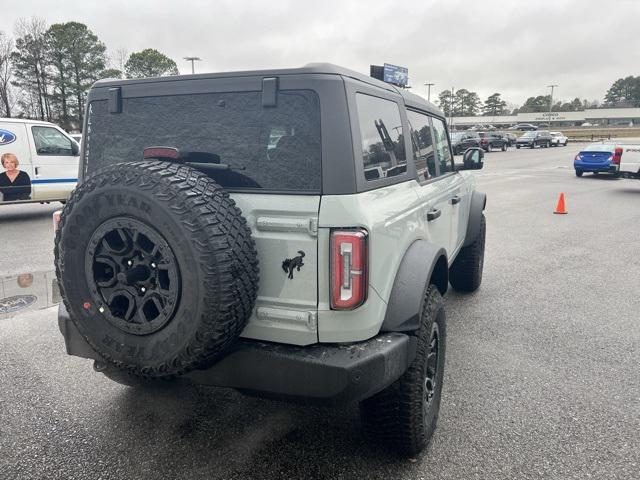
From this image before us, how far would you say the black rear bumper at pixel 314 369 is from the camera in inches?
83.7

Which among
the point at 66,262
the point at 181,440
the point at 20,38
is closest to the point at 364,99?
the point at 66,262

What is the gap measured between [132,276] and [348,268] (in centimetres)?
92

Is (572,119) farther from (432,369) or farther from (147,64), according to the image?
(432,369)

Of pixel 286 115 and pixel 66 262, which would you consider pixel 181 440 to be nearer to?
pixel 66 262

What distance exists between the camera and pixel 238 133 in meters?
2.40

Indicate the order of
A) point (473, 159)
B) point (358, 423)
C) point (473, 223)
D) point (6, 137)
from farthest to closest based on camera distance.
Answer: point (6, 137)
point (473, 223)
point (473, 159)
point (358, 423)

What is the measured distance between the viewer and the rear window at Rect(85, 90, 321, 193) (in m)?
2.27

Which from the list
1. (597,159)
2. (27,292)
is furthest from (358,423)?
(597,159)

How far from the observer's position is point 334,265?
7.00 feet

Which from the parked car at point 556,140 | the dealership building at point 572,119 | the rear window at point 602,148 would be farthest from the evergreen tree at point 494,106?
the rear window at point 602,148

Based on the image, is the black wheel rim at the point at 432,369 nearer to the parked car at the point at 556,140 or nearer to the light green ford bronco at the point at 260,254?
the light green ford bronco at the point at 260,254

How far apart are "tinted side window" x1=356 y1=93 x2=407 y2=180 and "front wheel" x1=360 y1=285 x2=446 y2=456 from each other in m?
0.73

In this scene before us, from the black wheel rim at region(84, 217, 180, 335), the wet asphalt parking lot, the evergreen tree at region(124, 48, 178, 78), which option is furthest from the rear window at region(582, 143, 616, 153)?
the evergreen tree at region(124, 48, 178, 78)

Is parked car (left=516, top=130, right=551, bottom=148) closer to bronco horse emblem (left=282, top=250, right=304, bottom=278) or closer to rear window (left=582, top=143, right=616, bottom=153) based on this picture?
rear window (left=582, top=143, right=616, bottom=153)
